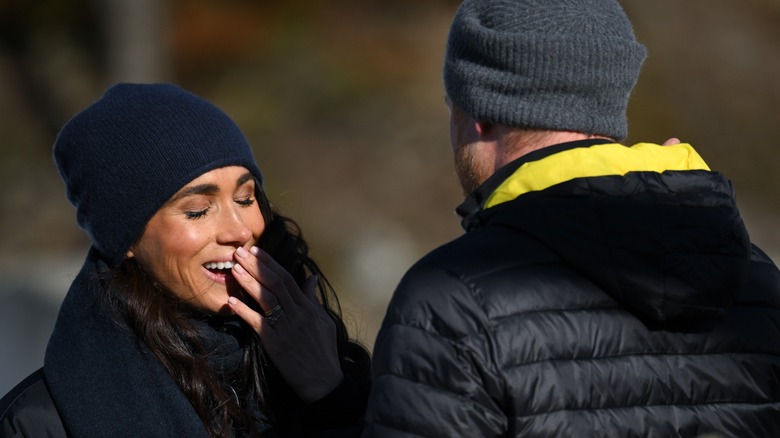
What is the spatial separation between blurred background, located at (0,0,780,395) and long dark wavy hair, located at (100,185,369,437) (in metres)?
5.39

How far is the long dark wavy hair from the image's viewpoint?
8.55 ft

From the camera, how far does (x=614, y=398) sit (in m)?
1.76

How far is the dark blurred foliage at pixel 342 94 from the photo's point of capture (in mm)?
8641

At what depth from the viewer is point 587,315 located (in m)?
1.78

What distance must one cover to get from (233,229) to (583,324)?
46.1 inches

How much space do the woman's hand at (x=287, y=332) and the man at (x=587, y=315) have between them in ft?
2.76

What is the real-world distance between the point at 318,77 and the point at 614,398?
7.92 m

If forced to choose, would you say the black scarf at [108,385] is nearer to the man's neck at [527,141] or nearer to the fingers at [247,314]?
the fingers at [247,314]

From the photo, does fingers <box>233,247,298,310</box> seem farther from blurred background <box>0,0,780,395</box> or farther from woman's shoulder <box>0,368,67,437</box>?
blurred background <box>0,0,780,395</box>

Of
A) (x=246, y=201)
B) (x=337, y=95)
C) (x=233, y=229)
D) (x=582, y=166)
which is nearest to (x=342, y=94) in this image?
(x=337, y=95)

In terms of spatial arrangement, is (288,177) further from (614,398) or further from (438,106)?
(614,398)

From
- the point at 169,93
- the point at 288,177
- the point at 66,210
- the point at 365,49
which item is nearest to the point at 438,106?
the point at 365,49

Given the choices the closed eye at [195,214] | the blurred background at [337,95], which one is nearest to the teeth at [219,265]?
the closed eye at [195,214]


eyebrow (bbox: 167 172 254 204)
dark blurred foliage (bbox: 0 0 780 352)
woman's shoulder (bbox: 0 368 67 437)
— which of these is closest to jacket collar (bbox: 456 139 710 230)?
eyebrow (bbox: 167 172 254 204)
